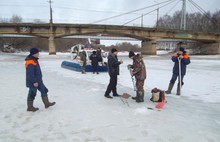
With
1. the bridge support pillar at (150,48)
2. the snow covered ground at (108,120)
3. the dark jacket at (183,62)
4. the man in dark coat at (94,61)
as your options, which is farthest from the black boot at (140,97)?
the bridge support pillar at (150,48)

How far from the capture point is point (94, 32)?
44.2m

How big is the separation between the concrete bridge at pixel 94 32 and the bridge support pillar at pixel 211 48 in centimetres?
304

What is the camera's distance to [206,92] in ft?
25.9

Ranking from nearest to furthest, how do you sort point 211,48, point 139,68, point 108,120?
1. point 108,120
2. point 139,68
3. point 211,48

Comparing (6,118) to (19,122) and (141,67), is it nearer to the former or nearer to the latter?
(19,122)

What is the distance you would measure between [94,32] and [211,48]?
1535 inches

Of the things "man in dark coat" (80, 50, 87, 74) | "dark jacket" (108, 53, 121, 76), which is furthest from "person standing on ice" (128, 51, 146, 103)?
"man in dark coat" (80, 50, 87, 74)

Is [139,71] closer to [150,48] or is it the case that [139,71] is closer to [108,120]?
[108,120]

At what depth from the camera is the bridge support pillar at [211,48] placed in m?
56.2

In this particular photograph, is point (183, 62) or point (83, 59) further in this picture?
point (83, 59)

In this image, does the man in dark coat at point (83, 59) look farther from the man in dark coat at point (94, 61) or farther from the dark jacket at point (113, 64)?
the dark jacket at point (113, 64)

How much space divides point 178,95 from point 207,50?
60678mm

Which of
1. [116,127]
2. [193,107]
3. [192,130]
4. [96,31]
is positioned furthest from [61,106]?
[96,31]

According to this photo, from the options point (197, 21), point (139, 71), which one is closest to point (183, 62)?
point (139, 71)
